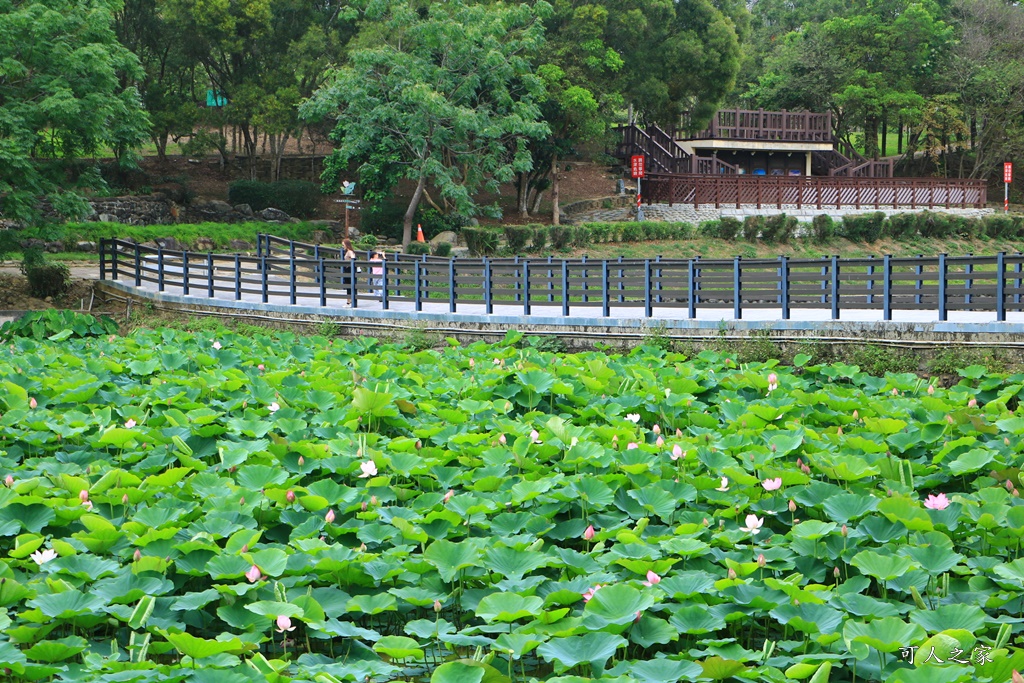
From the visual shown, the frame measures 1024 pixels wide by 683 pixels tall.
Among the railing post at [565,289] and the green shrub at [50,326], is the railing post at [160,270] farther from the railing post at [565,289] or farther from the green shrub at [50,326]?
the railing post at [565,289]

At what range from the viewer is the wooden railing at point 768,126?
45438 mm

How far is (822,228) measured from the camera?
3750 cm

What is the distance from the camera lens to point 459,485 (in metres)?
7.05

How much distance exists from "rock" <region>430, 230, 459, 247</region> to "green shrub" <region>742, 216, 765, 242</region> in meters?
10.1

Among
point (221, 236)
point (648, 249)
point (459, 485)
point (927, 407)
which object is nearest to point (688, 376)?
point (927, 407)

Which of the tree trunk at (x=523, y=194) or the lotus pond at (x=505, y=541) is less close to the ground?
the tree trunk at (x=523, y=194)

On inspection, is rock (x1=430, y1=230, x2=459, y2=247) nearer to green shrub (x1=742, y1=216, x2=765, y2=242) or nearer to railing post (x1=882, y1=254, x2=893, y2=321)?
green shrub (x1=742, y1=216, x2=765, y2=242)

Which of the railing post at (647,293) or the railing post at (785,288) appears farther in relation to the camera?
the railing post at (647,293)

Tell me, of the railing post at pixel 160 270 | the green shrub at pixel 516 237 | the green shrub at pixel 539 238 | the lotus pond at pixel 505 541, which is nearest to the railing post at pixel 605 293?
the lotus pond at pixel 505 541

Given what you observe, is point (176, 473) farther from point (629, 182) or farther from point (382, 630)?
point (629, 182)

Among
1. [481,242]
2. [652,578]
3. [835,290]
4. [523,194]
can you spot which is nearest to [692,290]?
[835,290]

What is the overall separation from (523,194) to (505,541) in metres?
36.7

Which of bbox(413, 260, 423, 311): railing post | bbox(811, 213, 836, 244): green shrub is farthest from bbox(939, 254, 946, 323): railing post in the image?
bbox(811, 213, 836, 244): green shrub

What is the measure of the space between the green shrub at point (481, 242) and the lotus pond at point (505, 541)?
22.0 metres
